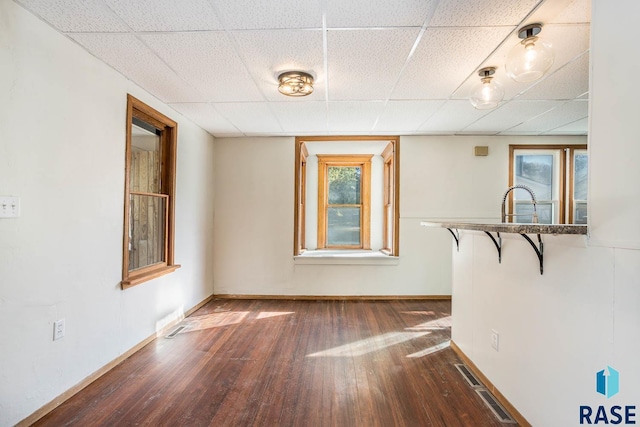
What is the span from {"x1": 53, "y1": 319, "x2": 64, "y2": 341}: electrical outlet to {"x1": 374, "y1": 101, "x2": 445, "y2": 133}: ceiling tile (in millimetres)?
3147

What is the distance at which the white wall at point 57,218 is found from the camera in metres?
1.66

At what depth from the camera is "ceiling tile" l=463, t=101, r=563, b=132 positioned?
3184 millimetres

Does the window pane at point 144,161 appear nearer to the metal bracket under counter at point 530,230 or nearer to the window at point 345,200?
the window at point 345,200

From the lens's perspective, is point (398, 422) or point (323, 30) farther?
point (323, 30)

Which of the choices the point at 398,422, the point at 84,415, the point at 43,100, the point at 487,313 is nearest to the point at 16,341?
the point at 84,415

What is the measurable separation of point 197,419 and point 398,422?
45.4 inches

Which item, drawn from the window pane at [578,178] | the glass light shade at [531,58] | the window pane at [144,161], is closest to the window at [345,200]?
the window pane at [144,161]

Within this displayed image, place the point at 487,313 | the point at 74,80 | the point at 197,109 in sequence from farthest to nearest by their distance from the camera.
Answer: the point at 197,109, the point at 487,313, the point at 74,80

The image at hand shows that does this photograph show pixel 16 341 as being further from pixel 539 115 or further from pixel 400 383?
pixel 539 115

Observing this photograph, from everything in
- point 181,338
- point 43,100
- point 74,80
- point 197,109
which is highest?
point 197,109

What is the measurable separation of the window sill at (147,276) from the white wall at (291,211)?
1.24m

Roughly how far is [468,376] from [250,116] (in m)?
3.24

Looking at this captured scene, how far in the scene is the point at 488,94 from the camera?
7.53 ft

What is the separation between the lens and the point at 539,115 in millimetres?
3512
